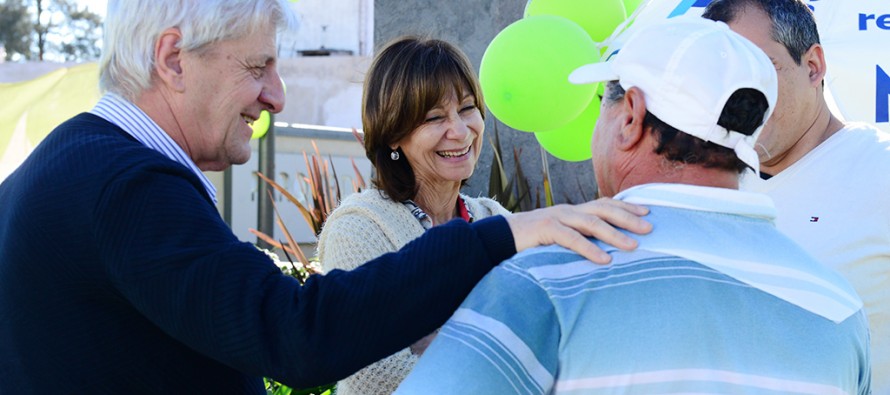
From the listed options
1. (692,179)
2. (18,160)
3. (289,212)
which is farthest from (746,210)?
(289,212)

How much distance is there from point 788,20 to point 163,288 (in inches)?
78.0

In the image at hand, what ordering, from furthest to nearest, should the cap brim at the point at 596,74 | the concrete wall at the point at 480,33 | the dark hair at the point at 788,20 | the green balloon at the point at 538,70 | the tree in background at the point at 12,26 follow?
the tree in background at the point at 12,26
the concrete wall at the point at 480,33
the green balloon at the point at 538,70
the dark hair at the point at 788,20
the cap brim at the point at 596,74

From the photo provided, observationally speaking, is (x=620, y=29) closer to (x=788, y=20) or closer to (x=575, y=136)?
(x=575, y=136)

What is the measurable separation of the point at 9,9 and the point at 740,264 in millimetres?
40109

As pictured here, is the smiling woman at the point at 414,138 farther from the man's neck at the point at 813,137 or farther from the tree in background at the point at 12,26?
the tree in background at the point at 12,26

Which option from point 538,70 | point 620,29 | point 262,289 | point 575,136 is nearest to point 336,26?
point 575,136

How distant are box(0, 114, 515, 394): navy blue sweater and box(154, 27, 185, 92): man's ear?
18 cm

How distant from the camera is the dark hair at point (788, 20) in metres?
2.75

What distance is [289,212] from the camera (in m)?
11.0

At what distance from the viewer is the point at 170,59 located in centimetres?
188

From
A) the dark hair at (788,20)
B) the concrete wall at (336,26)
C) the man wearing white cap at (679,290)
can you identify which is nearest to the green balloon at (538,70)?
the dark hair at (788,20)

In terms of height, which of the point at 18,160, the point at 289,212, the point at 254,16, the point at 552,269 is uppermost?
the point at 254,16

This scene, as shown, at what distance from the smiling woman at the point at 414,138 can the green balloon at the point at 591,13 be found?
1.14 m

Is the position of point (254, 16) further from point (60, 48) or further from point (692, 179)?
point (60, 48)
